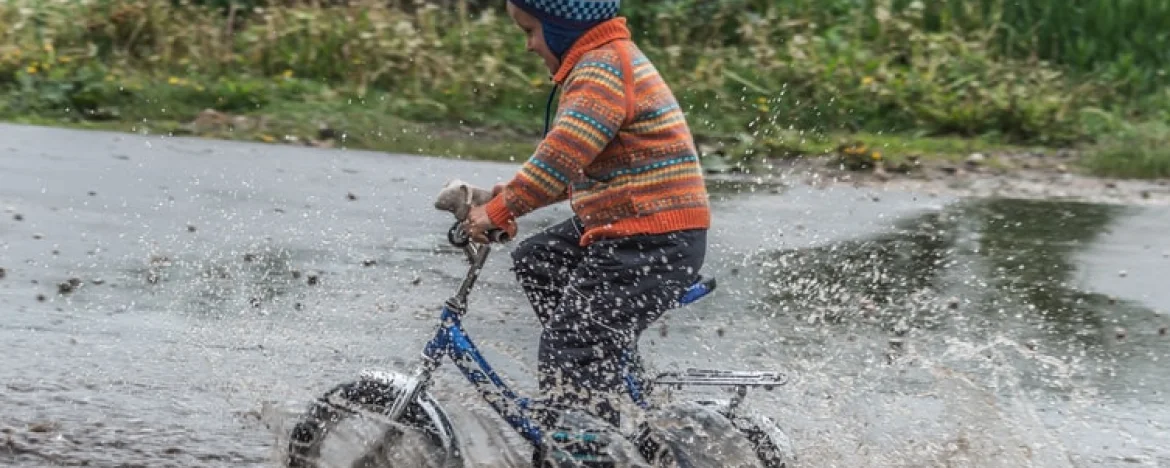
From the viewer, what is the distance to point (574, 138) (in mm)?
4113

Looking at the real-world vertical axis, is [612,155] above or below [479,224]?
above

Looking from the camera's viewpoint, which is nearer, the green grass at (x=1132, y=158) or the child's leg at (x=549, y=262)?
the child's leg at (x=549, y=262)

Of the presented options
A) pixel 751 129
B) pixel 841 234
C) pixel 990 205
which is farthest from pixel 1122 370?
pixel 751 129

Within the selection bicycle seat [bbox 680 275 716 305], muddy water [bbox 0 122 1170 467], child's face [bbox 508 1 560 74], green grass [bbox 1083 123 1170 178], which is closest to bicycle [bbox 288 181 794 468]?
bicycle seat [bbox 680 275 716 305]

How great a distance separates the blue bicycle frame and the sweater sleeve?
0.53 feet

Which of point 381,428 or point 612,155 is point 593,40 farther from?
point 381,428

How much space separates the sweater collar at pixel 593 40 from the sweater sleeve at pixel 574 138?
0.18 feet

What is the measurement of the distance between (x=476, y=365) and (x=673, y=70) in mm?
8427

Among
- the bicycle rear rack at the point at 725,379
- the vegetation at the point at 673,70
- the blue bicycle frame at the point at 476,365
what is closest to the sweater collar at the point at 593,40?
the blue bicycle frame at the point at 476,365

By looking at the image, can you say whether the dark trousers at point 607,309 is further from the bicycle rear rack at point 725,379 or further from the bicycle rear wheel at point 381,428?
the bicycle rear wheel at point 381,428

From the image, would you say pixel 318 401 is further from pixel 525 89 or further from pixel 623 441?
pixel 525 89

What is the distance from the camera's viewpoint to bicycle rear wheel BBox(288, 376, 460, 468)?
436 cm

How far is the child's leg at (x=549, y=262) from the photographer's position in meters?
4.47

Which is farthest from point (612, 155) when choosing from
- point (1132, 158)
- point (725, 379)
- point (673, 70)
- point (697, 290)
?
point (673, 70)
